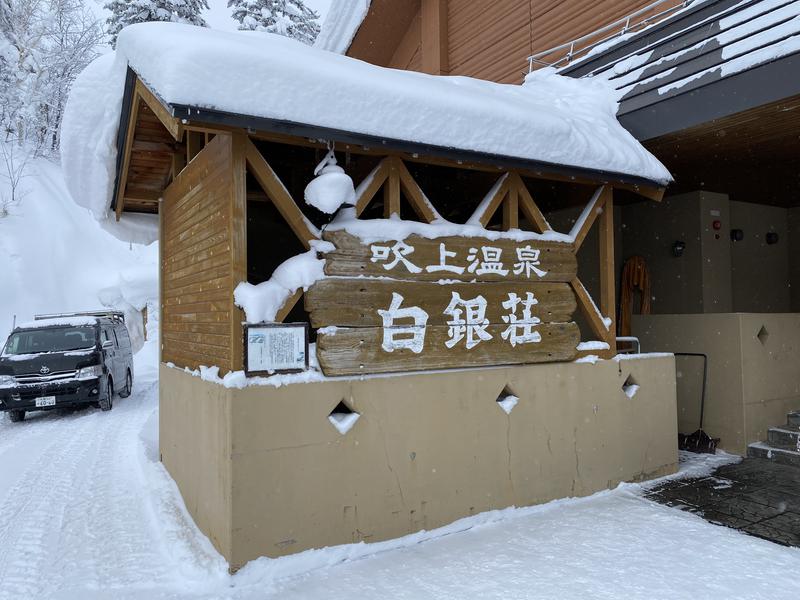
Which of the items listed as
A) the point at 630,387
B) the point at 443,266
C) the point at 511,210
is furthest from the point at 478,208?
the point at 630,387

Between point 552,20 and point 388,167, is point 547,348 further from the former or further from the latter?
point 552,20

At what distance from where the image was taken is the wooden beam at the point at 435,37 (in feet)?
39.2

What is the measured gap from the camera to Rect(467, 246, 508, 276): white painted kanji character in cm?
498

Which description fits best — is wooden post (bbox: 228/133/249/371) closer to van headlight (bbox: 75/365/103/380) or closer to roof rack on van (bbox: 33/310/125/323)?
van headlight (bbox: 75/365/103/380)

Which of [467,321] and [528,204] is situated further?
[528,204]

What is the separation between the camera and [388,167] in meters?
4.73

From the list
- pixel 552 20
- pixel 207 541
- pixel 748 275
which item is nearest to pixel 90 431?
pixel 207 541

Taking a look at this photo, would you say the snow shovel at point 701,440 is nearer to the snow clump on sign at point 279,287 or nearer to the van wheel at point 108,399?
the snow clump on sign at point 279,287

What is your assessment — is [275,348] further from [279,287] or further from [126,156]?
[126,156]

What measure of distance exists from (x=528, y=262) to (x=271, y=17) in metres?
26.7

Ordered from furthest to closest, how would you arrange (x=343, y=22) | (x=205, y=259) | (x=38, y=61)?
(x=38, y=61) → (x=343, y=22) → (x=205, y=259)

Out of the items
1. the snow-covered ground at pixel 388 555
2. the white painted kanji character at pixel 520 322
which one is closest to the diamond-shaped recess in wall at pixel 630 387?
the snow-covered ground at pixel 388 555

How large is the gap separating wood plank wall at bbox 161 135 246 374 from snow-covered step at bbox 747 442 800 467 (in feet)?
20.7

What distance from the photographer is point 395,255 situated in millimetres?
4574
